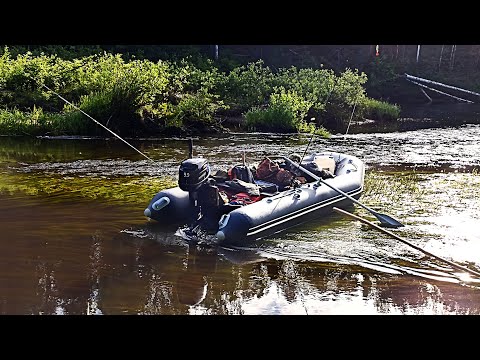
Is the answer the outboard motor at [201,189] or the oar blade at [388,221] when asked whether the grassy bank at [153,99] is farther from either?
the outboard motor at [201,189]

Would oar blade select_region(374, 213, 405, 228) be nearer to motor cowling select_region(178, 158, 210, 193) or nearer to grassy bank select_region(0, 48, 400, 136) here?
motor cowling select_region(178, 158, 210, 193)

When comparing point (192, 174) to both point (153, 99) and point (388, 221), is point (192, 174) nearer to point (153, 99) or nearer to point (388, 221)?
point (388, 221)

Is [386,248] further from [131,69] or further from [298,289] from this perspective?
[131,69]

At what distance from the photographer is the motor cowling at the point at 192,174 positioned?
17.6 feet

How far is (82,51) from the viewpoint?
15609 mm

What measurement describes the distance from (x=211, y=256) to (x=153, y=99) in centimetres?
749

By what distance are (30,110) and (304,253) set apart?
8905mm

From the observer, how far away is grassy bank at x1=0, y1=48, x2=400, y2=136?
11516 mm

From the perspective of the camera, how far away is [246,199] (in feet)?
18.8

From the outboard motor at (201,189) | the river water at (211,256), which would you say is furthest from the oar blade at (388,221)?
the outboard motor at (201,189)

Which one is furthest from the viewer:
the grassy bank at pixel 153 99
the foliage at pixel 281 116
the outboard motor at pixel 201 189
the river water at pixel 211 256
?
the foliage at pixel 281 116

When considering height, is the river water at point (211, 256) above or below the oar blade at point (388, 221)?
below

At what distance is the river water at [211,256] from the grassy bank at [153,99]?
10.5ft

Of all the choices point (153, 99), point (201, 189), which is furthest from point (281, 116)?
point (201, 189)
